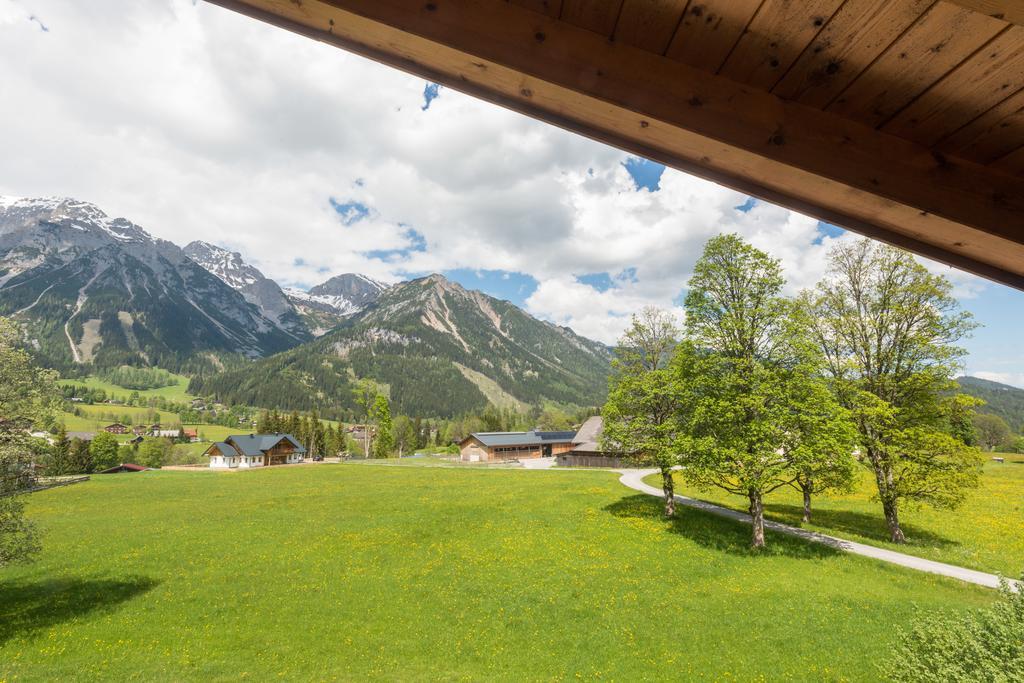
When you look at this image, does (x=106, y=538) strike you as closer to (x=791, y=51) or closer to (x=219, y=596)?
(x=219, y=596)

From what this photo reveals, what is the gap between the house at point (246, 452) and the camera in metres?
88.9

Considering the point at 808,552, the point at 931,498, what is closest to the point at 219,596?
the point at 808,552

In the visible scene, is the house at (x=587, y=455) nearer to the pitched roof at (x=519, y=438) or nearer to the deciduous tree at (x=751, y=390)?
the pitched roof at (x=519, y=438)

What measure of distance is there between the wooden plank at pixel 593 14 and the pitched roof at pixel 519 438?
9324 cm

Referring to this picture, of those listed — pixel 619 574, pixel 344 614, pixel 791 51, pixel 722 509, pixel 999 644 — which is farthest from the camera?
pixel 722 509

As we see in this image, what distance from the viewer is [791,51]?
2664mm

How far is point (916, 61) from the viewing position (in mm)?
2506

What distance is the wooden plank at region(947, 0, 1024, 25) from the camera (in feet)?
4.80

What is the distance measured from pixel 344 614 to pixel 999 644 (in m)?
18.1

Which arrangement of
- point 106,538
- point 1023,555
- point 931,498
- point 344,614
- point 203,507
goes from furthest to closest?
point 203,507 → point 106,538 → point 931,498 → point 1023,555 → point 344,614

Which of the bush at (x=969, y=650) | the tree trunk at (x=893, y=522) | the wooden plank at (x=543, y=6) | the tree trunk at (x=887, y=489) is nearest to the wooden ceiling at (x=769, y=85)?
the wooden plank at (x=543, y=6)

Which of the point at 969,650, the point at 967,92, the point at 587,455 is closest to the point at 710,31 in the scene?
the point at 967,92

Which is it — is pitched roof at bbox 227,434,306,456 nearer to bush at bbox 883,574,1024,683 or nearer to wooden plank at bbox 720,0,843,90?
bush at bbox 883,574,1024,683

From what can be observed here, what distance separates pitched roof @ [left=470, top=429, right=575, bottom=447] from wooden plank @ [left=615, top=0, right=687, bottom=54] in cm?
9323
